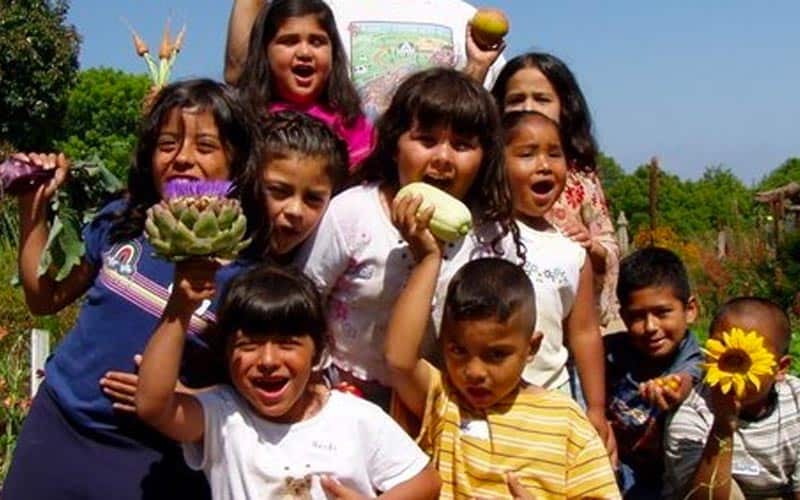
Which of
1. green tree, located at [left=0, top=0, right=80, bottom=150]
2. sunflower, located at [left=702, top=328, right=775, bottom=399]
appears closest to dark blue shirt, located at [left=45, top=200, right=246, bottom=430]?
sunflower, located at [left=702, top=328, right=775, bottom=399]

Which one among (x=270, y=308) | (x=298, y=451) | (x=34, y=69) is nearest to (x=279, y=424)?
(x=298, y=451)

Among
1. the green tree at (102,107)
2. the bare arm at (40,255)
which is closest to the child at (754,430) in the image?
the bare arm at (40,255)

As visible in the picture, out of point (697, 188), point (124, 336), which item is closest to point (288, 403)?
point (124, 336)

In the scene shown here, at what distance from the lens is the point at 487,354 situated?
3.69 metres

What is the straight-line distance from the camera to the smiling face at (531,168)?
13.7 ft

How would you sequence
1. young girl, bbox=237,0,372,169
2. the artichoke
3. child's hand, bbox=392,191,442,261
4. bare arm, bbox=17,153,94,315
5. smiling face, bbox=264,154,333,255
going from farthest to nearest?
young girl, bbox=237,0,372,169 < smiling face, bbox=264,154,333,255 < bare arm, bbox=17,153,94,315 < child's hand, bbox=392,191,442,261 < the artichoke

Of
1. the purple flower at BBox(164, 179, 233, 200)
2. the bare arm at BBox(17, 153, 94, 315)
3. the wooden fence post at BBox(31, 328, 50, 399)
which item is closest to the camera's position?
the purple flower at BBox(164, 179, 233, 200)

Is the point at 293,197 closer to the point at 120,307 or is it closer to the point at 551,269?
the point at 120,307

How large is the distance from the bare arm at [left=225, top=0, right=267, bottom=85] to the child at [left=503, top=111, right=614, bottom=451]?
3.34 feet

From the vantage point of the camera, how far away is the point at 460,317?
12.1ft

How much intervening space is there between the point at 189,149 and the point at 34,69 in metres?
25.9

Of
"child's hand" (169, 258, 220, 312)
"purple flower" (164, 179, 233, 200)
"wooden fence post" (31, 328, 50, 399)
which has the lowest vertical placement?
"wooden fence post" (31, 328, 50, 399)

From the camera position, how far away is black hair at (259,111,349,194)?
391cm

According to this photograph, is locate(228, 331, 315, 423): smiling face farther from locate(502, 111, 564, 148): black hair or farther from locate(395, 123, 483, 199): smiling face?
locate(502, 111, 564, 148): black hair
